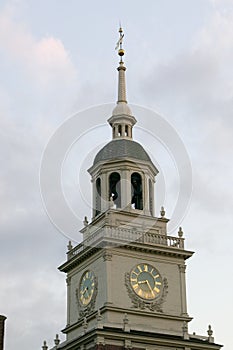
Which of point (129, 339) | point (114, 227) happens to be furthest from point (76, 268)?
point (129, 339)

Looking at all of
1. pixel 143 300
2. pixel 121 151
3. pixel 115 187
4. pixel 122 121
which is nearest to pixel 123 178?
pixel 115 187

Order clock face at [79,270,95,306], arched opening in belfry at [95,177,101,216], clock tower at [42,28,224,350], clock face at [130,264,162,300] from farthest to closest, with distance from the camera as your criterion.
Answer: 1. arched opening in belfry at [95,177,101,216]
2. clock face at [79,270,95,306]
3. clock face at [130,264,162,300]
4. clock tower at [42,28,224,350]

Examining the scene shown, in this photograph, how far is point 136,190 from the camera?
7894 centimetres

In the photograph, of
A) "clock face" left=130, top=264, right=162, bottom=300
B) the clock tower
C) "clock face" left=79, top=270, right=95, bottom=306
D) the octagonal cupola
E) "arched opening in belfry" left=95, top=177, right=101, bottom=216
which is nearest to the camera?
the clock tower

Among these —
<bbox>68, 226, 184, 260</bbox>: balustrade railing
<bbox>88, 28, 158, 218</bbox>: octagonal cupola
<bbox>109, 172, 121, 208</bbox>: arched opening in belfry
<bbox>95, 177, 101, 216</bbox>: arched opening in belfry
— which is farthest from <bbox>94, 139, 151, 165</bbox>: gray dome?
<bbox>68, 226, 184, 260</bbox>: balustrade railing

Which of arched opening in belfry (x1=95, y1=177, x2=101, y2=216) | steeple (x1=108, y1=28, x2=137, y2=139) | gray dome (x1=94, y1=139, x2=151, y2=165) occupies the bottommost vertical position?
arched opening in belfry (x1=95, y1=177, x2=101, y2=216)

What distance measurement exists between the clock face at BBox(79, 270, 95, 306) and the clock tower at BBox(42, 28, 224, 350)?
79mm

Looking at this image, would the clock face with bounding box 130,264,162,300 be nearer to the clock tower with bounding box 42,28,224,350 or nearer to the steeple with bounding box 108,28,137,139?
the clock tower with bounding box 42,28,224,350

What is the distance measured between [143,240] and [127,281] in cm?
396

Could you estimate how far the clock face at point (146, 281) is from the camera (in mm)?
72562

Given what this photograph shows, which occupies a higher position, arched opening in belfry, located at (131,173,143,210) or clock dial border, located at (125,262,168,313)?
arched opening in belfry, located at (131,173,143,210)

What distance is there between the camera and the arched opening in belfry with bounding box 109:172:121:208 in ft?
256

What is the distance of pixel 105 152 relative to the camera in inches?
3152

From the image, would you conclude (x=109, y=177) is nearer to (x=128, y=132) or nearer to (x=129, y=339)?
(x=128, y=132)
